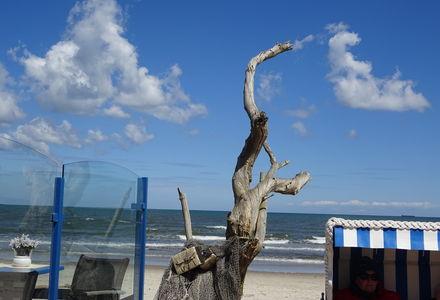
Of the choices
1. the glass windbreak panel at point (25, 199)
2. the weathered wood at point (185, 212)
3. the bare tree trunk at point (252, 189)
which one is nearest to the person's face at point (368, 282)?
the bare tree trunk at point (252, 189)

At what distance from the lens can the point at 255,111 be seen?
19.5ft

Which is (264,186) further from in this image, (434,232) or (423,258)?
(423,258)

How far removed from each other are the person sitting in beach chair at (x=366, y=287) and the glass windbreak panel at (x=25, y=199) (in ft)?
11.1

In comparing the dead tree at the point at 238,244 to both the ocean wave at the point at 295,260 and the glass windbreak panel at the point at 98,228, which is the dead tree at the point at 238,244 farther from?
the ocean wave at the point at 295,260

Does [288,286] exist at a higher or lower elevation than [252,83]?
lower

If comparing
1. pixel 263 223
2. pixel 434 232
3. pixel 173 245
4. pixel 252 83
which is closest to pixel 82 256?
pixel 263 223

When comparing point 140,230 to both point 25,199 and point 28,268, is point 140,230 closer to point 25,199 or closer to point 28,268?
point 28,268

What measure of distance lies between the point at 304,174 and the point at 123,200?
235cm

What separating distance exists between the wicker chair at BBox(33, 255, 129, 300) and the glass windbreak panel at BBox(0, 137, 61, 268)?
1.19ft

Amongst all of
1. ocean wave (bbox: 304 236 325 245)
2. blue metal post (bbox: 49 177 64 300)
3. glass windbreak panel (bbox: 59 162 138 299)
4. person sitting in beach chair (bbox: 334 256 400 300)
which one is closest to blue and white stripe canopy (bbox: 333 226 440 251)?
person sitting in beach chair (bbox: 334 256 400 300)

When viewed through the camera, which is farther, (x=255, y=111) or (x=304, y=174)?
(x=304, y=174)

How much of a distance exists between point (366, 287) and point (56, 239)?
11.5ft

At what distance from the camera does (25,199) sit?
6.31 meters

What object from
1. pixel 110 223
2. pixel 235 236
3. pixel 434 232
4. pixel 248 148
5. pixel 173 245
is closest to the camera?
pixel 235 236
